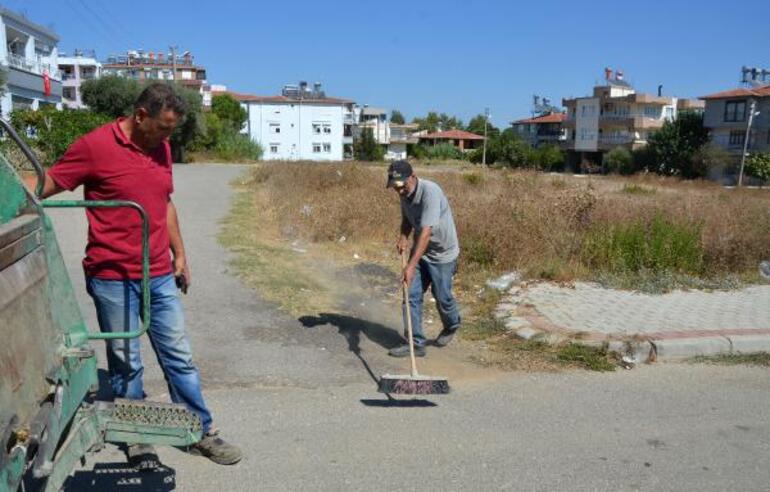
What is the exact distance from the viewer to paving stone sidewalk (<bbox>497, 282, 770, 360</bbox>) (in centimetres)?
560

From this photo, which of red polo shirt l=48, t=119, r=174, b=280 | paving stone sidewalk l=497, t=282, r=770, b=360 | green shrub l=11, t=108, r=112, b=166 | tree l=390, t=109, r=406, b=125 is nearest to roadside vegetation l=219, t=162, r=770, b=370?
paving stone sidewalk l=497, t=282, r=770, b=360

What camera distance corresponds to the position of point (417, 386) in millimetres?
4340

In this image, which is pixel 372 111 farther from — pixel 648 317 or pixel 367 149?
pixel 648 317

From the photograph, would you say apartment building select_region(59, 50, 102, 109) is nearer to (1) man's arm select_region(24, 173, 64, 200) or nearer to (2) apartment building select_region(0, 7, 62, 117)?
(2) apartment building select_region(0, 7, 62, 117)

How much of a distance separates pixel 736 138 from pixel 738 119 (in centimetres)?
173

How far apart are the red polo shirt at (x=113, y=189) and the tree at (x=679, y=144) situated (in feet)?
191

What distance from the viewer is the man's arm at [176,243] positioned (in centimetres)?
348

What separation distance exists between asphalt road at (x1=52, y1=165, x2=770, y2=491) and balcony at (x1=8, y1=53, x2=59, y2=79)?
39.1 meters

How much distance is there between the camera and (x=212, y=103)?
82.2 meters

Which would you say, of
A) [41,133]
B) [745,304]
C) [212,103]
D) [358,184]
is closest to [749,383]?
[745,304]

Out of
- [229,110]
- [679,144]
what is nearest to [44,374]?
[679,144]

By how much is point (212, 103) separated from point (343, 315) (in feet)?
266

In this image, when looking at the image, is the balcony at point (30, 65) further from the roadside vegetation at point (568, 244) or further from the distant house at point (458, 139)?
the distant house at point (458, 139)

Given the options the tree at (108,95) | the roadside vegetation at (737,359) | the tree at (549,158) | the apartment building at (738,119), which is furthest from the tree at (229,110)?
the roadside vegetation at (737,359)
